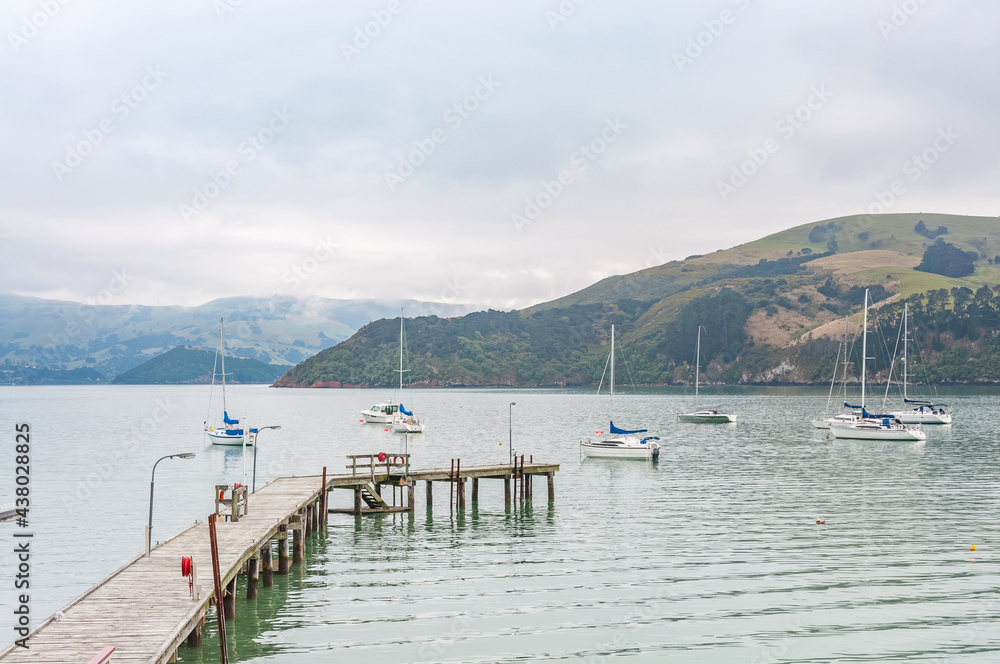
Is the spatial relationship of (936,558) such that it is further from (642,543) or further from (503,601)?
(503,601)

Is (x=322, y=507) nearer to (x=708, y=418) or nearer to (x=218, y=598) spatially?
(x=218, y=598)

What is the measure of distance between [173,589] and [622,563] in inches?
693

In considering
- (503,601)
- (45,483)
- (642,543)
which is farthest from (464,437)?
(503,601)

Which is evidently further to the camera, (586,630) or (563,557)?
(563,557)

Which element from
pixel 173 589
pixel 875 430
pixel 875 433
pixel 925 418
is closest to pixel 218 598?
pixel 173 589

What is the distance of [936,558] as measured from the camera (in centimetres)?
3466

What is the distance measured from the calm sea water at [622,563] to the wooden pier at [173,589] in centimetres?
128

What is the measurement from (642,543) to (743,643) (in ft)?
46.7

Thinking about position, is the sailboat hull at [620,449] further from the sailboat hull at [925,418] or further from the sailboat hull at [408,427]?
the sailboat hull at [925,418]

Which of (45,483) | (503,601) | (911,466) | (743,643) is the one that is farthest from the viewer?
(911,466)

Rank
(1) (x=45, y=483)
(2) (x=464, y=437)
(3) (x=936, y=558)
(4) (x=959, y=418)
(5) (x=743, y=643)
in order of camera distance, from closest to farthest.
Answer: (5) (x=743, y=643)
(3) (x=936, y=558)
(1) (x=45, y=483)
(2) (x=464, y=437)
(4) (x=959, y=418)

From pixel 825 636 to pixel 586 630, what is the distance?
270 inches

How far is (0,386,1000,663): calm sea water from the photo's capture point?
24.7m

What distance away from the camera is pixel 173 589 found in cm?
2362
